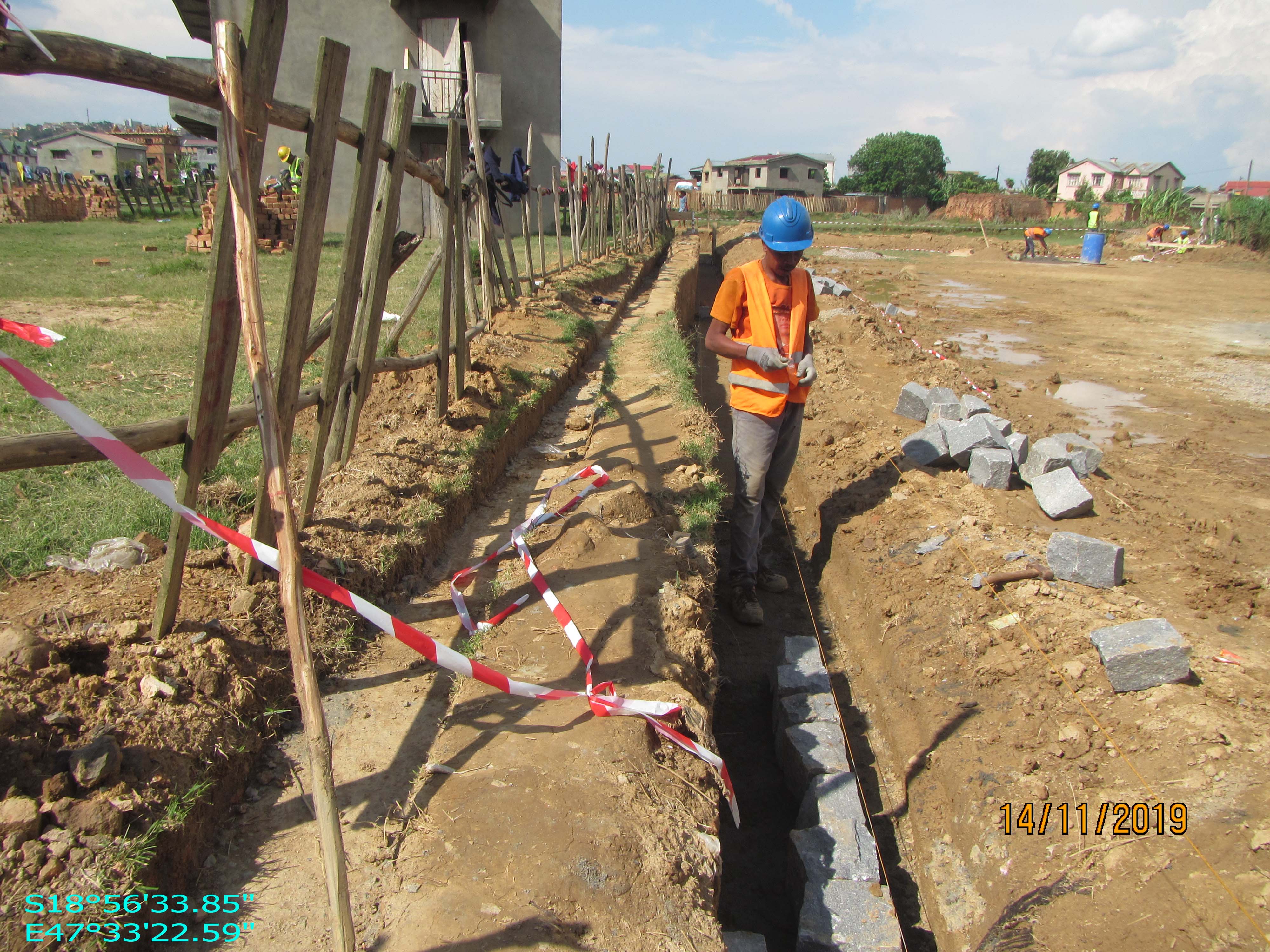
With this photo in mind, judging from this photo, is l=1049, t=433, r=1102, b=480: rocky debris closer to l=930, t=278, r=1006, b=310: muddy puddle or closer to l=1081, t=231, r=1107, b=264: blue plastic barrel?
l=930, t=278, r=1006, b=310: muddy puddle

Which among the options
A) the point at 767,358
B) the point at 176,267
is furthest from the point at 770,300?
the point at 176,267

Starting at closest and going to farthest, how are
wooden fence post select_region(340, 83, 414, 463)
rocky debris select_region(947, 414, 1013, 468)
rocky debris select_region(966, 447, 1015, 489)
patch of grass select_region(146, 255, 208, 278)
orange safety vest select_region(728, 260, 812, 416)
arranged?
1. wooden fence post select_region(340, 83, 414, 463)
2. orange safety vest select_region(728, 260, 812, 416)
3. rocky debris select_region(966, 447, 1015, 489)
4. rocky debris select_region(947, 414, 1013, 468)
5. patch of grass select_region(146, 255, 208, 278)

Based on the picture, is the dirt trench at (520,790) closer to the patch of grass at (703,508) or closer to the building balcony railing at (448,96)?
the patch of grass at (703,508)

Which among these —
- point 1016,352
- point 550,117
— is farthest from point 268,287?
point 550,117

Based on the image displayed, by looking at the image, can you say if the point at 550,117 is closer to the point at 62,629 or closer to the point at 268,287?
the point at 268,287

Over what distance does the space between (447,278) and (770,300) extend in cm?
231

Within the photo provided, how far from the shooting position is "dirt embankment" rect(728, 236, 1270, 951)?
2789mm

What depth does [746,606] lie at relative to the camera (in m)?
5.14

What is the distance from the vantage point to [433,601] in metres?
3.70

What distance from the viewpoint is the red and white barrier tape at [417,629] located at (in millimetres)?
2096

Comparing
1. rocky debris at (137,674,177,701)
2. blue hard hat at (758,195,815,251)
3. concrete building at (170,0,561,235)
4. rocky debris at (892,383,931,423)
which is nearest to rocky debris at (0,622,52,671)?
rocky debris at (137,674,177,701)

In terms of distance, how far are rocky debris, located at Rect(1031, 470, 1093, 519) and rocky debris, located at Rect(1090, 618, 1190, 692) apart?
1591 mm
